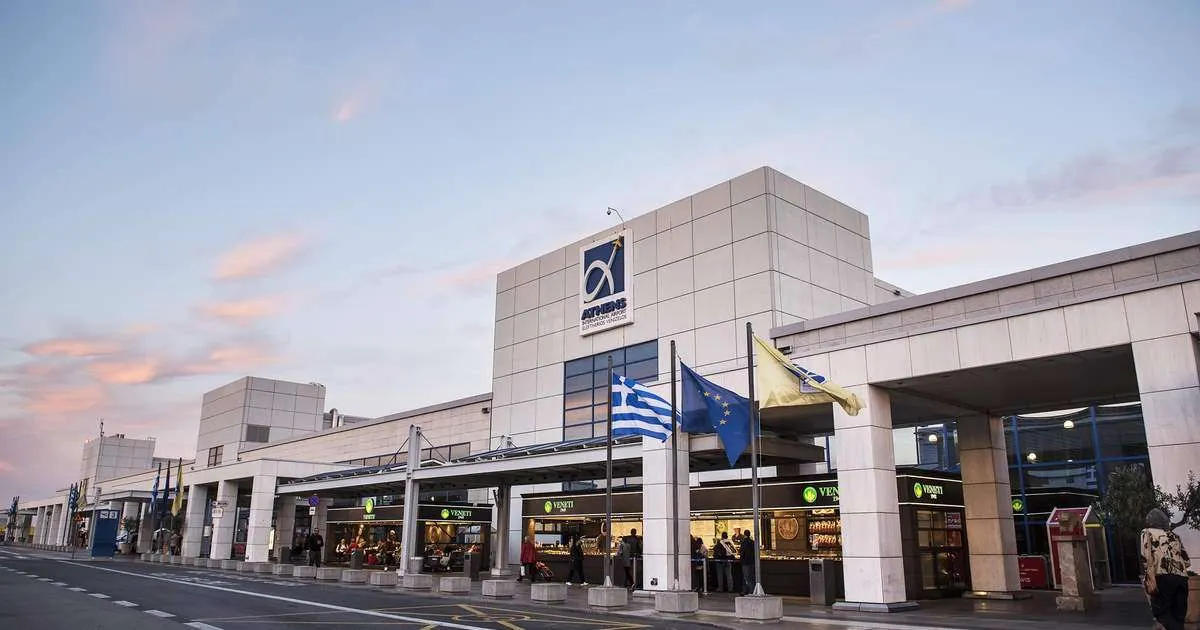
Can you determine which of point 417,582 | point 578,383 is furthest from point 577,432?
point 417,582

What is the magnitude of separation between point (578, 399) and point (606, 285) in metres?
6.46

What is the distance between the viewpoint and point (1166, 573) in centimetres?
1192

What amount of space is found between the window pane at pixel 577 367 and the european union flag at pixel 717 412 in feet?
69.5

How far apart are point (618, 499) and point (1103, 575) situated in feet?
65.5

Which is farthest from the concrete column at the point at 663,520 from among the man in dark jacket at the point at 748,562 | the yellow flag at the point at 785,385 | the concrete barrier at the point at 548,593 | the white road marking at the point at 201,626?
the white road marking at the point at 201,626

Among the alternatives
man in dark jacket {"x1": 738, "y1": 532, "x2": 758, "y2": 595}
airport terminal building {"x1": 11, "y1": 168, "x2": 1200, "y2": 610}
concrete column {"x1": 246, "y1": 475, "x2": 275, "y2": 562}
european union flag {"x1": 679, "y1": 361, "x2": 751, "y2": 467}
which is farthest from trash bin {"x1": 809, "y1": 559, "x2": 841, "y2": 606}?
concrete column {"x1": 246, "y1": 475, "x2": 275, "y2": 562}

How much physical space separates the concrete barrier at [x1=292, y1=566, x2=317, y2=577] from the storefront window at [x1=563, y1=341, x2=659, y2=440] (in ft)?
47.4

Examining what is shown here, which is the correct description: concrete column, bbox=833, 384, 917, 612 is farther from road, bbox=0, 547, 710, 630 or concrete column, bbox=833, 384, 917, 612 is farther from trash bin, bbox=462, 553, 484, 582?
trash bin, bbox=462, 553, 484, 582

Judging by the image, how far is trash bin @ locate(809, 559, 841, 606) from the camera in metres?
23.8

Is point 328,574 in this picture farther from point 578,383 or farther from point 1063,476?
point 1063,476

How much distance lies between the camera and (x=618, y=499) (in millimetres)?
34938

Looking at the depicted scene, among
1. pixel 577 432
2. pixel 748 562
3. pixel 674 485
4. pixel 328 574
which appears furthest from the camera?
pixel 577 432

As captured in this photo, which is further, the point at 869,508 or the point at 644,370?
the point at 644,370

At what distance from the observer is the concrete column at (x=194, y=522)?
189 feet
